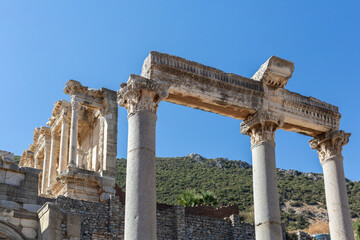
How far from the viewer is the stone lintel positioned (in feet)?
66.5

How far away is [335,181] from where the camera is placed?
20.5 m

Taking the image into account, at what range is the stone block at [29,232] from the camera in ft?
50.3

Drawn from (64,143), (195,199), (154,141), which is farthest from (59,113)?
(154,141)

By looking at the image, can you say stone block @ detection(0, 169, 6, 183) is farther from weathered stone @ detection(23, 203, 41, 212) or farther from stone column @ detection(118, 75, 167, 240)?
stone column @ detection(118, 75, 167, 240)

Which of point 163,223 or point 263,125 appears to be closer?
point 263,125

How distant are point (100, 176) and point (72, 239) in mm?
17435

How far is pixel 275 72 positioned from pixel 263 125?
70.5 inches

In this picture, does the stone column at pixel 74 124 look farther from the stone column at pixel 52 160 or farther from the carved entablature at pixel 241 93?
the carved entablature at pixel 241 93

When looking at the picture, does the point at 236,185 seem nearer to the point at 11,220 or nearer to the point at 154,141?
the point at 154,141

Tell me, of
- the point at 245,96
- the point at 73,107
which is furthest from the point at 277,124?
the point at 73,107

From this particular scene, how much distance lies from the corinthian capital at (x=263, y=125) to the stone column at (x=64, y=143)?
1727cm

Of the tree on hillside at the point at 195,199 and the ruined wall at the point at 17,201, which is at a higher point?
the tree on hillside at the point at 195,199

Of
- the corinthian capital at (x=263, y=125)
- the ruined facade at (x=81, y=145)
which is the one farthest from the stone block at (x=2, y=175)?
the ruined facade at (x=81, y=145)

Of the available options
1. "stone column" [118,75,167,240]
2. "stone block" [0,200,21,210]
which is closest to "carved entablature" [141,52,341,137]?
"stone column" [118,75,167,240]
